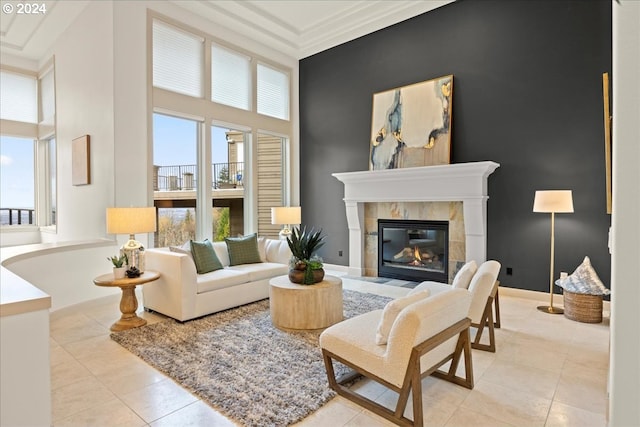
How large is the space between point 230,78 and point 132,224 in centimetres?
352

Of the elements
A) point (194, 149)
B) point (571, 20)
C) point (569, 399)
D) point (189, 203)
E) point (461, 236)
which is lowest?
point (569, 399)

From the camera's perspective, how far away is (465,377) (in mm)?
2473

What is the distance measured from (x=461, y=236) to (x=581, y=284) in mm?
1606

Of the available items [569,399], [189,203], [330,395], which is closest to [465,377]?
[569,399]

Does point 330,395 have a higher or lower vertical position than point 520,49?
lower

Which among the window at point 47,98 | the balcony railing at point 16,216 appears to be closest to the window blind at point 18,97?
the window at point 47,98

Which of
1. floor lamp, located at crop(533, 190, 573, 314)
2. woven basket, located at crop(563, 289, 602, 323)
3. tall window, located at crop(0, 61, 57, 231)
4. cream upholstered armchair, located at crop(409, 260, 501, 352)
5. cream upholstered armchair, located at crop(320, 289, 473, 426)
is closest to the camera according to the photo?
cream upholstered armchair, located at crop(320, 289, 473, 426)

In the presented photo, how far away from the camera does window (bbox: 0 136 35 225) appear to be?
6461 millimetres

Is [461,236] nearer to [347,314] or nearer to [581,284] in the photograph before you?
[581,284]

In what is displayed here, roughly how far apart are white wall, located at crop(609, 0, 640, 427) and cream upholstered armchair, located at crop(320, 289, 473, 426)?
103 centimetres

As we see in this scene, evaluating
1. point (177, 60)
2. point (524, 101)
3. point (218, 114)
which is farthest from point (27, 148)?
point (524, 101)

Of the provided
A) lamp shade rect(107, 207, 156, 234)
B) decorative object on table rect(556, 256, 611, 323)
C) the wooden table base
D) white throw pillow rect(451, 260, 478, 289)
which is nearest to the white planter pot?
the wooden table base

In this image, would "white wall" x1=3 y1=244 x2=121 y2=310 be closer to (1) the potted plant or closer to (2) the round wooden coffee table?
(1) the potted plant

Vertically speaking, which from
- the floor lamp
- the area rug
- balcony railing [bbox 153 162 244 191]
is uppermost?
balcony railing [bbox 153 162 244 191]
